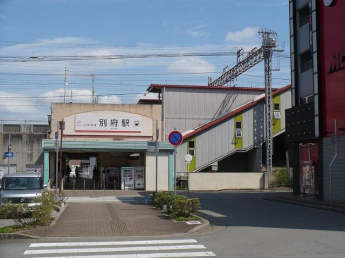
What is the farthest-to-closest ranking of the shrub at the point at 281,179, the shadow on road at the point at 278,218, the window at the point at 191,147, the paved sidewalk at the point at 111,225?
the window at the point at 191,147, the shrub at the point at 281,179, the shadow on road at the point at 278,218, the paved sidewalk at the point at 111,225

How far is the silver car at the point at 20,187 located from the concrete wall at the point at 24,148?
20.3 metres

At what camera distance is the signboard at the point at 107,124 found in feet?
125

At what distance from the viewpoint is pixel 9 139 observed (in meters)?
39.4

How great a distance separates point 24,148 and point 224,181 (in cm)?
1669

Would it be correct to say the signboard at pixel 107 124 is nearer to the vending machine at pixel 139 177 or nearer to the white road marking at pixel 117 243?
the vending machine at pixel 139 177

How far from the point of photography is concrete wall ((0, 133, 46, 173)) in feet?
129

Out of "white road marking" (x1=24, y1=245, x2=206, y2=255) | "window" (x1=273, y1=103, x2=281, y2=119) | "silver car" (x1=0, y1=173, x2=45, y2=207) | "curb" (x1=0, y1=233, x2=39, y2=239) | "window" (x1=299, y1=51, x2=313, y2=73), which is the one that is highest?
"window" (x1=299, y1=51, x2=313, y2=73)

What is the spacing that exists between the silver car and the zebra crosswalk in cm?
727

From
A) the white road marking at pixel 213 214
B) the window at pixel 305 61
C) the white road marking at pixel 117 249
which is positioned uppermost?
the window at pixel 305 61

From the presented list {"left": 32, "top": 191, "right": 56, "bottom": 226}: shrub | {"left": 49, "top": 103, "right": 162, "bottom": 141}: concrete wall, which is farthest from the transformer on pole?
{"left": 32, "top": 191, "right": 56, "bottom": 226}: shrub

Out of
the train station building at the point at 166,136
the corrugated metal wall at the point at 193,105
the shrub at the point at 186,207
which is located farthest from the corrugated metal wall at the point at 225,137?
the shrub at the point at 186,207

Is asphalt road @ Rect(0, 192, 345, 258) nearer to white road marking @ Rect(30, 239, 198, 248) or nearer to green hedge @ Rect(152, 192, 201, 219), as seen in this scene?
white road marking @ Rect(30, 239, 198, 248)

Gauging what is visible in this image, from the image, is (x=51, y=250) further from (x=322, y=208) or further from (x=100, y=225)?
(x=322, y=208)

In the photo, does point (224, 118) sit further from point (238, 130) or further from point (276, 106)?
point (276, 106)
